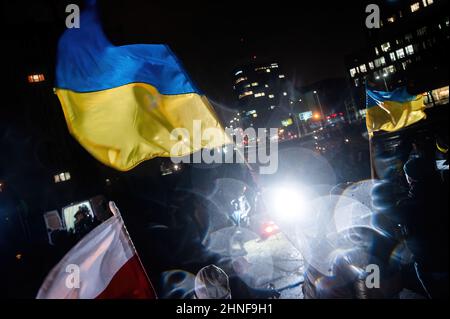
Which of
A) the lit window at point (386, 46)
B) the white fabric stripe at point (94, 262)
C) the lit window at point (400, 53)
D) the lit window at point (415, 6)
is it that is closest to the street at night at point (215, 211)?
the white fabric stripe at point (94, 262)

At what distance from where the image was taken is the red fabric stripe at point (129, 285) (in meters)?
2.74

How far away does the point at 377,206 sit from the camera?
4414 mm

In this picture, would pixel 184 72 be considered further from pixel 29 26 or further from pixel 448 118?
pixel 29 26

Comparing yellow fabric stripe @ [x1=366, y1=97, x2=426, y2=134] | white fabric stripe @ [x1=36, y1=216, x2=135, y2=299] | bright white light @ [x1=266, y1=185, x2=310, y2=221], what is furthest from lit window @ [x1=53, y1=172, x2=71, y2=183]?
white fabric stripe @ [x1=36, y1=216, x2=135, y2=299]

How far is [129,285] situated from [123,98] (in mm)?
2032

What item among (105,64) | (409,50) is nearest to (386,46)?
(409,50)

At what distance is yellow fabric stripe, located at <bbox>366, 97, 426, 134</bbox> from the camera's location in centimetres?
917

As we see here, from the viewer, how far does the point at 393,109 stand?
367 inches

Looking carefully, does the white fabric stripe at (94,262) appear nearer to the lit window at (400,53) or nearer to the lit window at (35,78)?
the lit window at (35,78)

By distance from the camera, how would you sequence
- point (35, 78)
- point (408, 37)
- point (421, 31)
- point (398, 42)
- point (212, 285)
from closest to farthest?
point (212, 285) → point (35, 78) → point (421, 31) → point (408, 37) → point (398, 42)

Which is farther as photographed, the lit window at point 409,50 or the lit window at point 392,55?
the lit window at point 392,55

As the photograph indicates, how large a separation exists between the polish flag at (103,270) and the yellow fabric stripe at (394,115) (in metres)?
8.27

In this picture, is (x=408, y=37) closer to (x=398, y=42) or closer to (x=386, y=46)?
(x=398, y=42)

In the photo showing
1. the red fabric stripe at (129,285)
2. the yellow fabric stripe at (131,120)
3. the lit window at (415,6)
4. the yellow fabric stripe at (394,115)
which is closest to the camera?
the red fabric stripe at (129,285)
